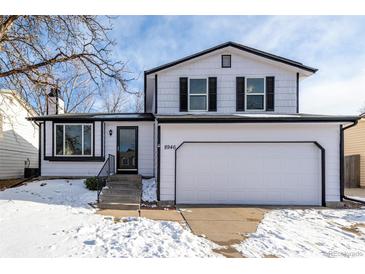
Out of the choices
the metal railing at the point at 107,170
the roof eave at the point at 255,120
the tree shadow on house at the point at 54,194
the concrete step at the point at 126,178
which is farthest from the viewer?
the concrete step at the point at 126,178

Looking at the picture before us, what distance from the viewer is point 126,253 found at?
481cm

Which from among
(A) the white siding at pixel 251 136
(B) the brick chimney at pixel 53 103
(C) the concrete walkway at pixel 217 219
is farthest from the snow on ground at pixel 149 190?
(B) the brick chimney at pixel 53 103

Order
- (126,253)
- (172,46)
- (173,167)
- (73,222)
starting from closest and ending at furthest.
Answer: (126,253), (73,222), (173,167), (172,46)

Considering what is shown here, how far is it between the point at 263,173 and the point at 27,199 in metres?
8.38

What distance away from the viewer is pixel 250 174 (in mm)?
10117

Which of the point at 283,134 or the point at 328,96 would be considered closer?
the point at 283,134

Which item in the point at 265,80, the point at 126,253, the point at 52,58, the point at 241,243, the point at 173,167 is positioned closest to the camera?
the point at 126,253

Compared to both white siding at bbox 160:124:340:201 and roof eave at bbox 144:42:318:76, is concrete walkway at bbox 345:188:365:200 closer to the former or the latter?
white siding at bbox 160:124:340:201

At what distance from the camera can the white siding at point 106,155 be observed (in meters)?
13.0

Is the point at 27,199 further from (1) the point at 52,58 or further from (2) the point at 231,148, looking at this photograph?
(2) the point at 231,148

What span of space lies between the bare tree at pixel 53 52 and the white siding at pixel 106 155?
234cm

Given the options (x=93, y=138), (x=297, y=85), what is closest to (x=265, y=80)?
(x=297, y=85)

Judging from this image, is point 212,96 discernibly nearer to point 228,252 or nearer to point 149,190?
point 149,190

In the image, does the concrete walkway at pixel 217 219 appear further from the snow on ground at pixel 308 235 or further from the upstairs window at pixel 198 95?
the upstairs window at pixel 198 95
